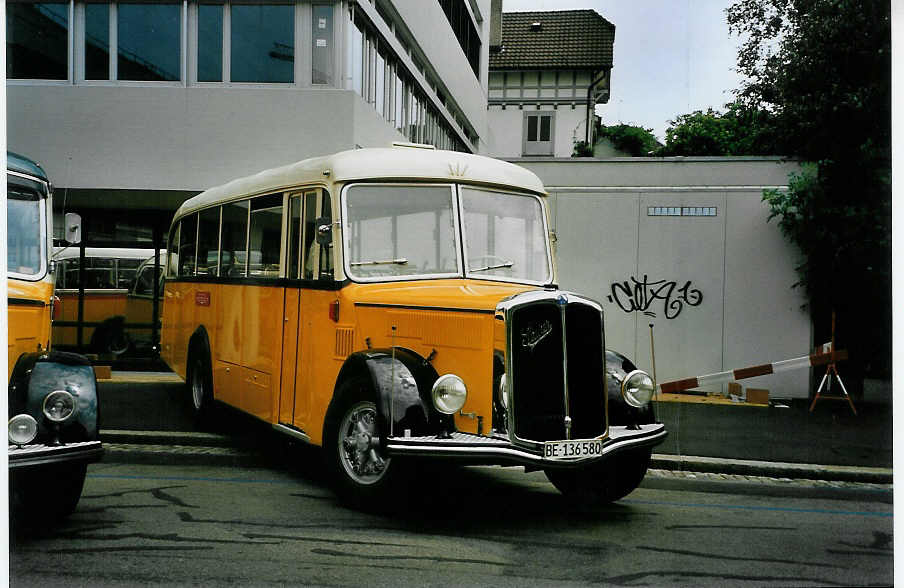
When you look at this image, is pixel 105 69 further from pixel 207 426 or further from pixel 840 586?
pixel 840 586

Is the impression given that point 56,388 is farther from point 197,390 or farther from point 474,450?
point 474,450

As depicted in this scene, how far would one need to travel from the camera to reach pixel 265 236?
6.45 metres

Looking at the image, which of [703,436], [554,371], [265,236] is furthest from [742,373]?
[265,236]

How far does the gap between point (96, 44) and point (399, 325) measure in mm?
2808

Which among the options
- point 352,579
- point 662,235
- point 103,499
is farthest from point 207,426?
point 662,235

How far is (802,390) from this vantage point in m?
5.86

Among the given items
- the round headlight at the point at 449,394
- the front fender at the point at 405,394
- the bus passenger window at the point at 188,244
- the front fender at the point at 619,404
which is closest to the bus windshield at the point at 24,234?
the bus passenger window at the point at 188,244

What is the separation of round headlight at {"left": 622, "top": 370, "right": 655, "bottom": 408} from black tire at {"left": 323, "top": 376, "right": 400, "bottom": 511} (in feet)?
5.00

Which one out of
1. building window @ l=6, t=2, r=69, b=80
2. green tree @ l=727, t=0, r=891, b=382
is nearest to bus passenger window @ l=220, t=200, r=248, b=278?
building window @ l=6, t=2, r=69, b=80

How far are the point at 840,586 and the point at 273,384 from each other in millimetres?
3862

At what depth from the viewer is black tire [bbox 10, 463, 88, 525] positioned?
4.89 m

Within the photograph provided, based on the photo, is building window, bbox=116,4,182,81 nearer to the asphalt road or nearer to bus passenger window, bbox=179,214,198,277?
bus passenger window, bbox=179,214,198,277

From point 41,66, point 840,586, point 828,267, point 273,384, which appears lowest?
point 840,586

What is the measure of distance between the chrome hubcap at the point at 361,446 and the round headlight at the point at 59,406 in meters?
1.61
